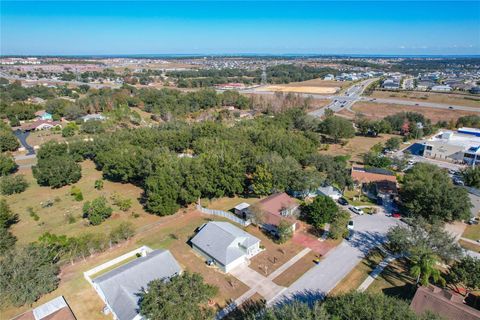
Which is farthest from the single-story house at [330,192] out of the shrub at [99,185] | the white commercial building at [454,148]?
the shrub at [99,185]

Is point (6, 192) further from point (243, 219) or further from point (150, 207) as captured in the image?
point (243, 219)

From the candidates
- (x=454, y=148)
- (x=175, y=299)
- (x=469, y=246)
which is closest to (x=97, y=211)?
(x=175, y=299)

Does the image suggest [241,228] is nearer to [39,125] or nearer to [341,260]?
[341,260]

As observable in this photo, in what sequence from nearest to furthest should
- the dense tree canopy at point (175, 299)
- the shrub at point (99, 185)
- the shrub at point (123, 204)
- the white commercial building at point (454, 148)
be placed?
the dense tree canopy at point (175, 299), the shrub at point (123, 204), the shrub at point (99, 185), the white commercial building at point (454, 148)

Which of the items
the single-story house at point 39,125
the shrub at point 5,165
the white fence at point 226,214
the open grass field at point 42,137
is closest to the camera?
the white fence at point 226,214

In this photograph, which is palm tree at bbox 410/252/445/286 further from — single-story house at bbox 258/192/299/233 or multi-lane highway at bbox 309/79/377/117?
multi-lane highway at bbox 309/79/377/117

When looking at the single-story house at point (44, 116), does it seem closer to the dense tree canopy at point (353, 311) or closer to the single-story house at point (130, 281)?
the single-story house at point (130, 281)

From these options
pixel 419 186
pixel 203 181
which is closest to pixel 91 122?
pixel 203 181
